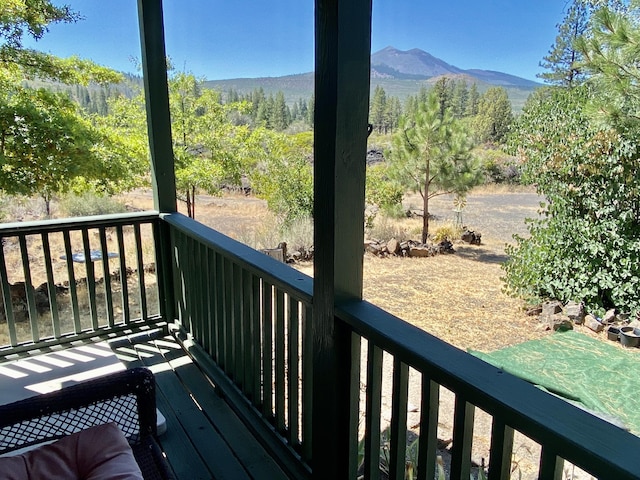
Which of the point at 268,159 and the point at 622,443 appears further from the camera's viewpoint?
the point at 268,159

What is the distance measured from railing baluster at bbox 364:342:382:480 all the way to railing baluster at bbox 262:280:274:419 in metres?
0.71

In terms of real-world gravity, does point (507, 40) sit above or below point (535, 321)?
above

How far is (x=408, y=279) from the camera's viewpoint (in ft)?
12.6

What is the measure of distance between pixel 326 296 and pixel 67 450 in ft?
3.12

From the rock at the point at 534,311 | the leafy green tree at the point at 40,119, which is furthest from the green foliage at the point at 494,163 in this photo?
the leafy green tree at the point at 40,119

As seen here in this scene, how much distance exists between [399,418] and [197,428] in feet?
4.25

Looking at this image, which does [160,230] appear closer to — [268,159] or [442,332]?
[268,159]

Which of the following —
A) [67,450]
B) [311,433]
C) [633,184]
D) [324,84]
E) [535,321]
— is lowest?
[535,321]

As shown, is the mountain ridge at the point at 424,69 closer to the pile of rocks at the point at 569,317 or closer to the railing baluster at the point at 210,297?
the railing baluster at the point at 210,297

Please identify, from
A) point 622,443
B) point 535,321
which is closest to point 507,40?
point 622,443

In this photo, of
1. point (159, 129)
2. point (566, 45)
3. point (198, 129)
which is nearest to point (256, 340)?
point (159, 129)

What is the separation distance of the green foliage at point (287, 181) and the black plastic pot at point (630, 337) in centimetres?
265

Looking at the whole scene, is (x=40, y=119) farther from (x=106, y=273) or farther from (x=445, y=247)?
(x=445, y=247)

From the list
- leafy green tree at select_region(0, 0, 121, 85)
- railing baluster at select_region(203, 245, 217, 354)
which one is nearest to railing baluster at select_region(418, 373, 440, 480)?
railing baluster at select_region(203, 245, 217, 354)
